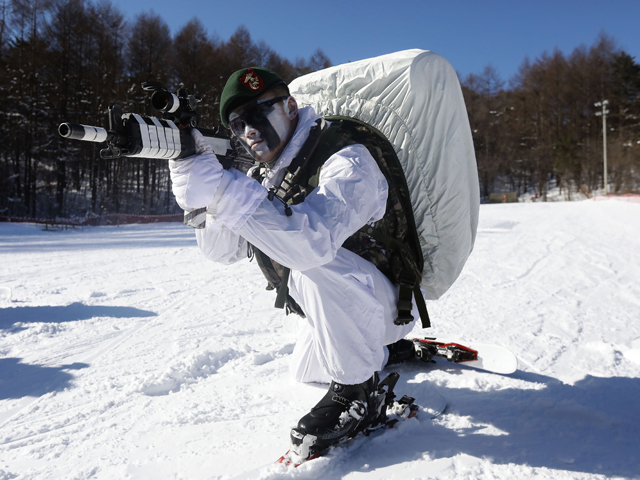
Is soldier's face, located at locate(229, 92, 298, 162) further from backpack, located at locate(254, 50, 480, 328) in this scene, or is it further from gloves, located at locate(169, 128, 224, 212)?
gloves, located at locate(169, 128, 224, 212)

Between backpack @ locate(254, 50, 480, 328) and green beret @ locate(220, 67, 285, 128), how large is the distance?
0.99ft

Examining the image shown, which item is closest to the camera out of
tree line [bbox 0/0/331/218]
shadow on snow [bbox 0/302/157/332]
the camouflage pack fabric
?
the camouflage pack fabric

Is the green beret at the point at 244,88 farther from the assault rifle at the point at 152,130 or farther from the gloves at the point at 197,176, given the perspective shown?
the gloves at the point at 197,176

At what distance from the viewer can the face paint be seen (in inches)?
71.5

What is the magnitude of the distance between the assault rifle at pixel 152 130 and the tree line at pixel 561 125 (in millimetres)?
38153

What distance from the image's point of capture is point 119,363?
8.59 ft

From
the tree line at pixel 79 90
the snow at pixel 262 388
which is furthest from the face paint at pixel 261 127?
the tree line at pixel 79 90

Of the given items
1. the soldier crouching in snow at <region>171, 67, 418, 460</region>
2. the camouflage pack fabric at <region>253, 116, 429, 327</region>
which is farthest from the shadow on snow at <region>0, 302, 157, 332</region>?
the camouflage pack fabric at <region>253, 116, 429, 327</region>

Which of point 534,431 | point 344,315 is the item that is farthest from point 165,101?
point 534,431

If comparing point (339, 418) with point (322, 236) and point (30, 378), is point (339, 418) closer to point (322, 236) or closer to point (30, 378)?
point (322, 236)

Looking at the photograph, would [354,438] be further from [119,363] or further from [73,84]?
[73,84]

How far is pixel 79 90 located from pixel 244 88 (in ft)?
89.4

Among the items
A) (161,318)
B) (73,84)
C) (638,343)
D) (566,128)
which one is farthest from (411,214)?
(566,128)

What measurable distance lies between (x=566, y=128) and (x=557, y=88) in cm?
376
